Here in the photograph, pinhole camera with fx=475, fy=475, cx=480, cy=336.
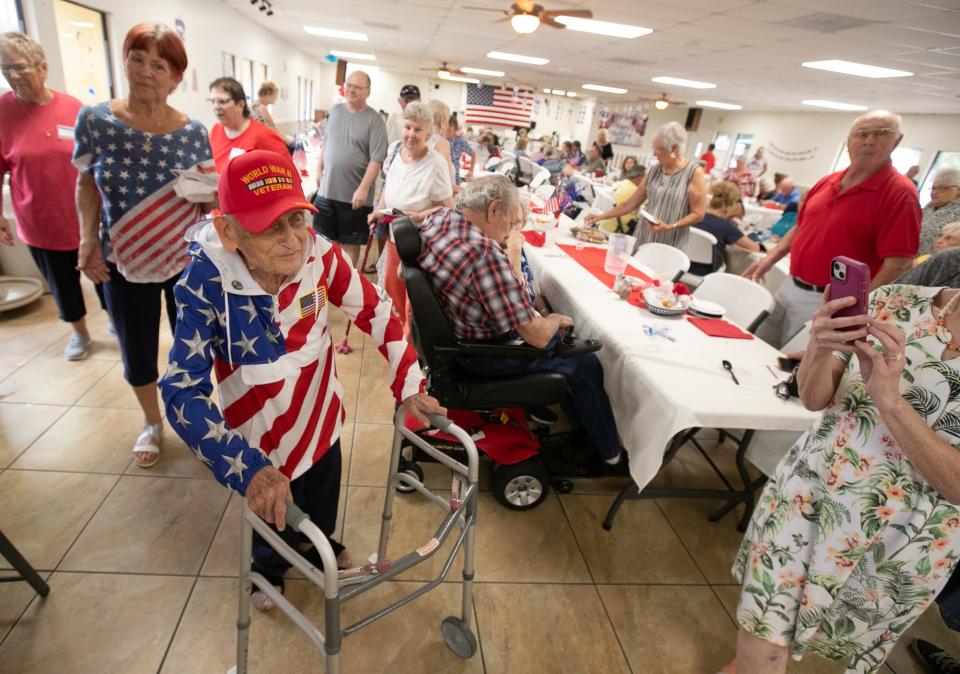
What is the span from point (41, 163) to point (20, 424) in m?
1.30

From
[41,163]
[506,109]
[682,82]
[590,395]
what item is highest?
[682,82]

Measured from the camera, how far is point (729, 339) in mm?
2139

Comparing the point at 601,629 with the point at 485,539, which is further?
the point at 485,539

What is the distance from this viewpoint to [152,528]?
1791mm

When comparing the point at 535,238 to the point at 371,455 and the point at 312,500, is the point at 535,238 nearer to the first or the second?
the point at 371,455

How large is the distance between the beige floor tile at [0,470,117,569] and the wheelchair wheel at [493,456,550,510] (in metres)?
1.60

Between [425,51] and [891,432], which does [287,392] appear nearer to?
[891,432]

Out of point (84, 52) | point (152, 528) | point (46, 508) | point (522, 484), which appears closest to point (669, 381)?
point (522, 484)

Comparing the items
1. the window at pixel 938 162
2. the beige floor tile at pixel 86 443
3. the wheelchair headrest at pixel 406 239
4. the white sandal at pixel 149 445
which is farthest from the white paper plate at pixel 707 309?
the window at pixel 938 162

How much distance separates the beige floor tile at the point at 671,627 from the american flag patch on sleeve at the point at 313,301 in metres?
1.49

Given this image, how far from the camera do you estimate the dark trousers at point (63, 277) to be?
2495 millimetres

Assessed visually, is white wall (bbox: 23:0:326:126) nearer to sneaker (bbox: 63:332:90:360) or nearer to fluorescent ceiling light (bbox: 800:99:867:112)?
sneaker (bbox: 63:332:90:360)

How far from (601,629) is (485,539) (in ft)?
1.76

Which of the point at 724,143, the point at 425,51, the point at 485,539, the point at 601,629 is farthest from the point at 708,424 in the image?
the point at 724,143
